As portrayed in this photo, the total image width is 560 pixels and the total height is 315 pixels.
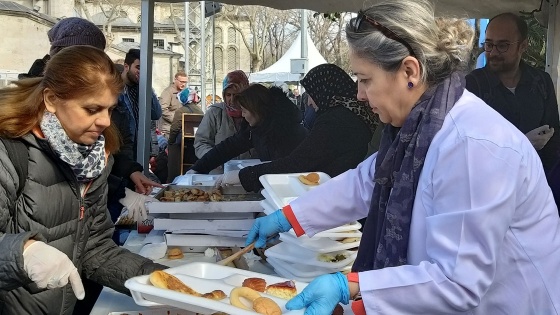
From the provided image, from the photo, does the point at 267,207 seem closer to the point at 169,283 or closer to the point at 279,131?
the point at 169,283

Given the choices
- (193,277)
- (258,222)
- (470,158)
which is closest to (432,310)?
(470,158)

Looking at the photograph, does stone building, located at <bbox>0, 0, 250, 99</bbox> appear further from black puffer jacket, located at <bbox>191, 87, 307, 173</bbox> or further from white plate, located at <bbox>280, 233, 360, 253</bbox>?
white plate, located at <bbox>280, 233, 360, 253</bbox>

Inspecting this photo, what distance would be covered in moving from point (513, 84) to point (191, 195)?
2097 mm

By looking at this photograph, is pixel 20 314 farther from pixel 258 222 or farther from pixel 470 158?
pixel 470 158

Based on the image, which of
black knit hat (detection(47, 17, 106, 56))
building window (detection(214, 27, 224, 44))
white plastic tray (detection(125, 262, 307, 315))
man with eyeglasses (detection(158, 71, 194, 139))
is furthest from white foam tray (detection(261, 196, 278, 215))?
building window (detection(214, 27, 224, 44))

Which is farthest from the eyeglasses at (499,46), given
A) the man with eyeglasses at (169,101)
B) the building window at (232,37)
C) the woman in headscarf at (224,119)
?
the building window at (232,37)

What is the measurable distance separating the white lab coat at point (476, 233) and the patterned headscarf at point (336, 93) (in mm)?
1622

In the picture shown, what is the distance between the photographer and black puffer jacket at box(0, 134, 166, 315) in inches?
58.4

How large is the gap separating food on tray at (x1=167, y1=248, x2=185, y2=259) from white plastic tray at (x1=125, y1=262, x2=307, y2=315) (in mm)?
683

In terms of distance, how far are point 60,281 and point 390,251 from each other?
80cm

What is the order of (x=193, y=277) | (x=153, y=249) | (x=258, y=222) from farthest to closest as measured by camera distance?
(x=153, y=249), (x=258, y=222), (x=193, y=277)

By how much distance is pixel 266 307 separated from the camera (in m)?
1.32

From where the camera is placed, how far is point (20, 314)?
168 cm

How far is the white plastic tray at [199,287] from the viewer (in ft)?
4.35
